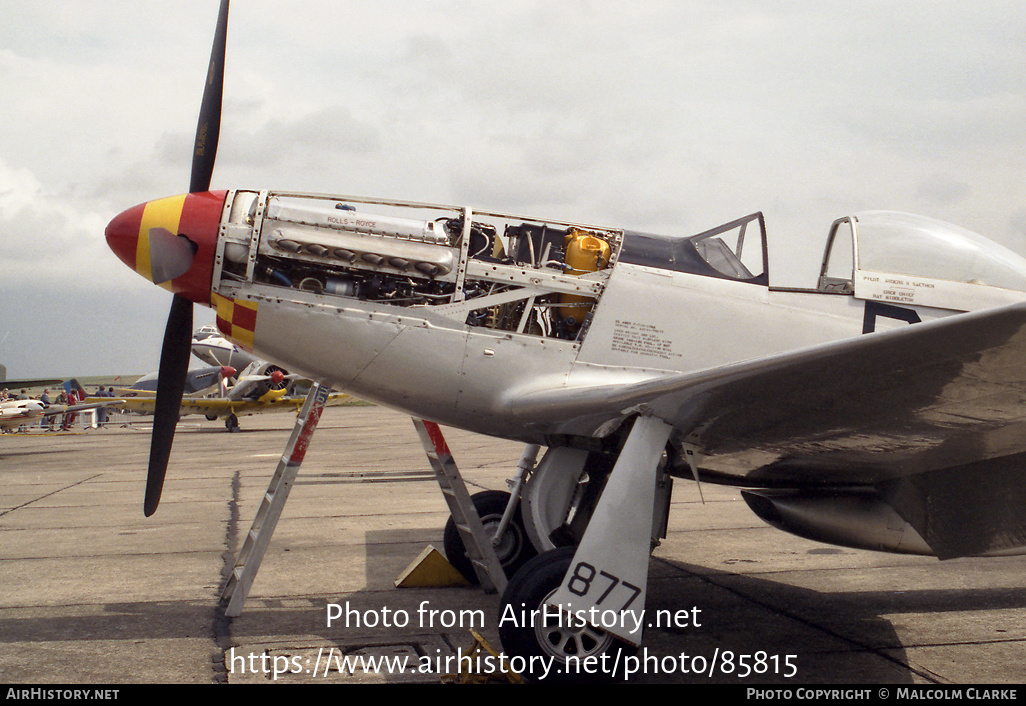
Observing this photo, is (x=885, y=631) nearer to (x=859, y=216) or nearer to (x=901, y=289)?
(x=901, y=289)

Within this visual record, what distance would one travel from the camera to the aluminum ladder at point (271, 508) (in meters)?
4.85

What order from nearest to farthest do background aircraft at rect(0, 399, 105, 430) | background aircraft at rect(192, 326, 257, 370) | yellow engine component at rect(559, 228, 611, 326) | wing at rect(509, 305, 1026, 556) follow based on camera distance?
wing at rect(509, 305, 1026, 556) < yellow engine component at rect(559, 228, 611, 326) < background aircraft at rect(0, 399, 105, 430) < background aircraft at rect(192, 326, 257, 370)

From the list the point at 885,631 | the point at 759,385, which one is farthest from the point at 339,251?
the point at 885,631

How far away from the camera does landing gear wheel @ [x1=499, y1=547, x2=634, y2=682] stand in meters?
3.66

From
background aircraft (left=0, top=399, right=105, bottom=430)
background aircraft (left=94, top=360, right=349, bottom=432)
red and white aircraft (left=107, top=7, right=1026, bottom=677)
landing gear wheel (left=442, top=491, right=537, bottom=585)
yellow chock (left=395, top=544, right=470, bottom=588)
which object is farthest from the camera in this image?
background aircraft (left=94, top=360, right=349, bottom=432)

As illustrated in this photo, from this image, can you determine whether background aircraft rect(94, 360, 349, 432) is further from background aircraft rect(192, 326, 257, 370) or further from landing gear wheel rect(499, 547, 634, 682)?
landing gear wheel rect(499, 547, 634, 682)

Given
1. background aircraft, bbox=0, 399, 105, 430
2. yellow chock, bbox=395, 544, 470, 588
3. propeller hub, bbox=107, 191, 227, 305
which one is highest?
propeller hub, bbox=107, 191, 227, 305

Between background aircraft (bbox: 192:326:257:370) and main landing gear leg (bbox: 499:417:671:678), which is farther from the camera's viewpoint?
background aircraft (bbox: 192:326:257:370)

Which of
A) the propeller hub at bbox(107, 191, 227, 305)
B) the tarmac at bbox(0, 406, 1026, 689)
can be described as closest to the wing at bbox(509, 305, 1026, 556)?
the tarmac at bbox(0, 406, 1026, 689)

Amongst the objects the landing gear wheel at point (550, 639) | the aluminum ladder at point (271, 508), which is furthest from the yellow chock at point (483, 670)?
the aluminum ladder at point (271, 508)

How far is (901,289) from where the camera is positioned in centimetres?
466

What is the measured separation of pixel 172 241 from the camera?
14.8 feet

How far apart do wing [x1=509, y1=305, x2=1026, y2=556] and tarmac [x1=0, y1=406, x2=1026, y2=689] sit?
0.56 metres

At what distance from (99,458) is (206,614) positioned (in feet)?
49.0
